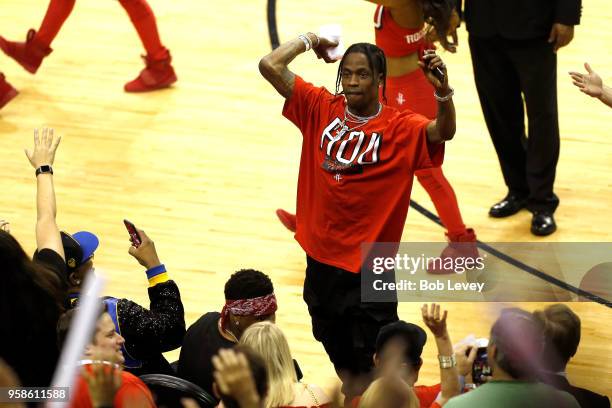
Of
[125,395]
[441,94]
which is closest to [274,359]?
[125,395]

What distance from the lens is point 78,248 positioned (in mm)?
4281

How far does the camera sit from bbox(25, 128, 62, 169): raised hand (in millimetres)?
4289

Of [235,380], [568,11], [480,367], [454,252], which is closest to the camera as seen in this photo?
[235,380]

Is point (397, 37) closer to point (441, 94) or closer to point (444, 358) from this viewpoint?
point (441, 94)

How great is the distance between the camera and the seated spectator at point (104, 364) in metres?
3.18

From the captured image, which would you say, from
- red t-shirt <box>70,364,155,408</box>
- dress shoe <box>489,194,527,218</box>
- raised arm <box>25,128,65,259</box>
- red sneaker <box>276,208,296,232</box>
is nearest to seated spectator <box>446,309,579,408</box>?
red t-shirt <box>70,364,155,408</box>

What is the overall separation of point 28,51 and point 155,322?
395cm

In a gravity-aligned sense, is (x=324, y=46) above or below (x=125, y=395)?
above

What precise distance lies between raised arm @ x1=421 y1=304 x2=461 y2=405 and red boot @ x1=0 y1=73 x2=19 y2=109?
177 inches

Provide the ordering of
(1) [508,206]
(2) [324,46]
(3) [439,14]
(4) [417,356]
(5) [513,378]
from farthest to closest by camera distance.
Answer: (1) [508,206]
(3) [439,14]
(2) [324,46]
(4) [417,356]
(5) [513,378]

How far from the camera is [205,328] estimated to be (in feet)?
13.6

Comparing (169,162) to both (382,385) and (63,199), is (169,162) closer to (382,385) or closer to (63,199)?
(63,199)

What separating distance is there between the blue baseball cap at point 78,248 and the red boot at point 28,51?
326 cm

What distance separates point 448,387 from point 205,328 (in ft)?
3.30
